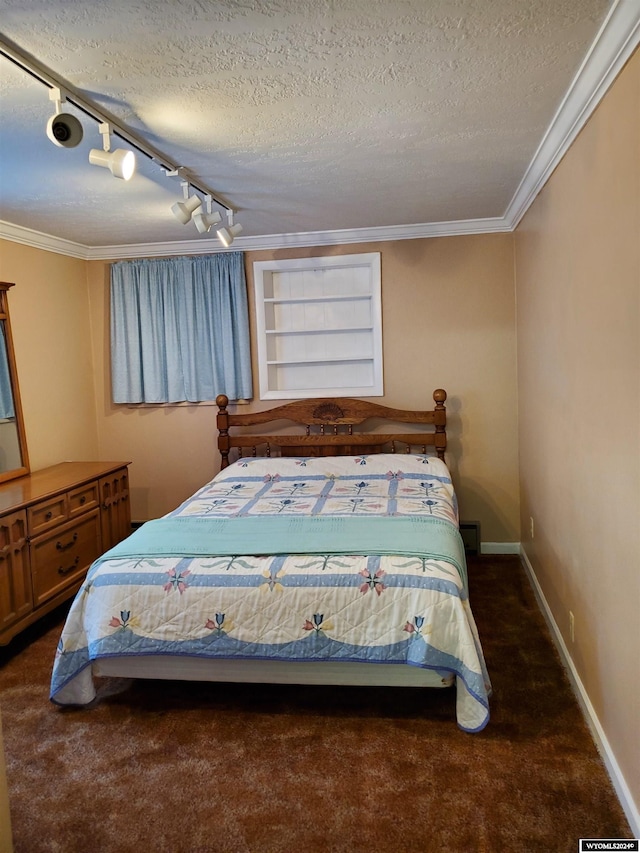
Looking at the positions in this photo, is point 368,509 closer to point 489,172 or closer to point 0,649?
point 489,172

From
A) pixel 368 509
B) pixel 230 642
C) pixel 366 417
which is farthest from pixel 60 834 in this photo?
pixel 366 417

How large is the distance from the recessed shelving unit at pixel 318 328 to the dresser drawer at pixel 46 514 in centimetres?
164

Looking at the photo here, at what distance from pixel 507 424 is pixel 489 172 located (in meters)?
1.81

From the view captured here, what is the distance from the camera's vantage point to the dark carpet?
181 centimetres

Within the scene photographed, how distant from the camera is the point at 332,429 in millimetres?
4305

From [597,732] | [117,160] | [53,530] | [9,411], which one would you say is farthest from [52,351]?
[597,732]

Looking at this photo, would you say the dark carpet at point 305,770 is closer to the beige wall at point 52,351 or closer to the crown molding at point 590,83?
the beige wall at point 52,351

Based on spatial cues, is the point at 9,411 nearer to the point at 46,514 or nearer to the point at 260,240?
the point at 46,514

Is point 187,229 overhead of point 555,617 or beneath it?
overhead

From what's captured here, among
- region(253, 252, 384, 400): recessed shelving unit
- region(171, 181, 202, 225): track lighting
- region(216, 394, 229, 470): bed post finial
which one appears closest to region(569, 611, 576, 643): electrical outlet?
region(253, 252, 384, 400): recessed shelving unit

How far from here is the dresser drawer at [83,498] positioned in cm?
346

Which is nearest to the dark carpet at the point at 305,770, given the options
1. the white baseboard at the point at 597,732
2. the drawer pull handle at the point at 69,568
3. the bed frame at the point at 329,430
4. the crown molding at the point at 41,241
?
the white baseboard at the point at 597,732

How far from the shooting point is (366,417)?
4188mm

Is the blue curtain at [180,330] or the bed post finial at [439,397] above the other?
the blue curtain at [180,330]
